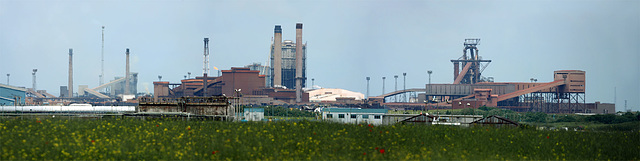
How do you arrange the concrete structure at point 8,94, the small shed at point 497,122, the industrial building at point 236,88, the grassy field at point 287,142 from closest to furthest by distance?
the grassy field at point 287,142 < the small shed at point 497,122 < the concrete structure at point 8,94 < the industrial building at point 236,88

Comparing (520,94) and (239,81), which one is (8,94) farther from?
(520,94)

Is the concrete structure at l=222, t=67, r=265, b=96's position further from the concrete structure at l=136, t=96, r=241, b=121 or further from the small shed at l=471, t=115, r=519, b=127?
the small shed at l=471, t=115, r=519, b=127

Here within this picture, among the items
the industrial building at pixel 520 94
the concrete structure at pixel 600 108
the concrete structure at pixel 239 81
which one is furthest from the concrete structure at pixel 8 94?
the concrete structure at pixel 600 108

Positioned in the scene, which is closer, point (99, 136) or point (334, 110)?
point (99, 136)

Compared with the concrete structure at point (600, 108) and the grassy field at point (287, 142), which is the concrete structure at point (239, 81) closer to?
the concrete structure at point (600, 108)

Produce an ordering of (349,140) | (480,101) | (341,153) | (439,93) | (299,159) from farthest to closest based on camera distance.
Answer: (439,93), (480,101), (349,140), (341,153), (299,159)

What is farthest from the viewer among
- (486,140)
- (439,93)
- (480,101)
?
(439,93)

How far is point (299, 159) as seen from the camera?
81.9 feet

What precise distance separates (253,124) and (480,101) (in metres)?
143

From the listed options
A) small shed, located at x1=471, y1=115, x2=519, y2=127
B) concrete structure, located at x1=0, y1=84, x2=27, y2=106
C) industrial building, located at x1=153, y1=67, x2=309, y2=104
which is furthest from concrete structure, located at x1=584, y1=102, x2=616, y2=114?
concrete structure, located at x1=0, y1=84, x2=27, y2=106

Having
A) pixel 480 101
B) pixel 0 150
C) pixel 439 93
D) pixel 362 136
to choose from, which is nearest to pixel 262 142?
pixel 362 136

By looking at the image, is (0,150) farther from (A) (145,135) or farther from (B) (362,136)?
(B) (362,136)

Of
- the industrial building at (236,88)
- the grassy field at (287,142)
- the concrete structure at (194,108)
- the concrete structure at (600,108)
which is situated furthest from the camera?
the industrial building at (236,88)

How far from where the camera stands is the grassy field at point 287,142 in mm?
→ 25688
